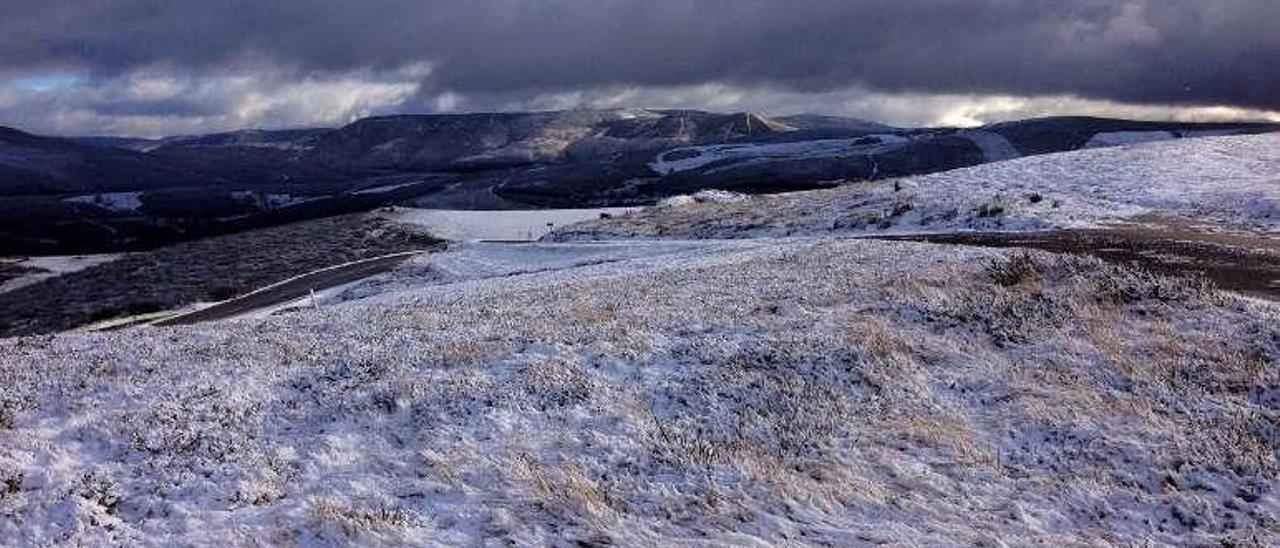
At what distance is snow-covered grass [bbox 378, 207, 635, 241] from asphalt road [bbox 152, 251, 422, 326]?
12.5 metres

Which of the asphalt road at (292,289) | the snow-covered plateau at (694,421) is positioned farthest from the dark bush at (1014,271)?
the asphalt road at (292,289)

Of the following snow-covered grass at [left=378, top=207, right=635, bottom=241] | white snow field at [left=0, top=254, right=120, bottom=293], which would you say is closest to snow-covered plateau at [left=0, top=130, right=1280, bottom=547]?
snow-covered grass at [left=378, top=207, right=635, bottom=241]

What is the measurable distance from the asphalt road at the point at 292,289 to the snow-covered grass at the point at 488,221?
12.5 meters

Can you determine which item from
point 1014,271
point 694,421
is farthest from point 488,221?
point 694,421

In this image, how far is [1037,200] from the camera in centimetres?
4209

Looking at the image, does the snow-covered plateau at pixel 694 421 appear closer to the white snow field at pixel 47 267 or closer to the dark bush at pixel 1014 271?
the dark bush at pixel 1014 271

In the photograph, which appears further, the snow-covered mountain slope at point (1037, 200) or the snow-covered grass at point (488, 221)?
the snow-covered grass at point (488, 221)

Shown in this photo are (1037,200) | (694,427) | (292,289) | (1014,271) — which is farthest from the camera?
(1037,200)

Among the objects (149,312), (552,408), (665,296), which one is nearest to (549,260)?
(149,312)

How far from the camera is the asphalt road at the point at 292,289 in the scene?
3447cm

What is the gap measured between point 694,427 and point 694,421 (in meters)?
0.25

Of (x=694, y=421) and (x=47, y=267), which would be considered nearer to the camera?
(x=694, y=421)

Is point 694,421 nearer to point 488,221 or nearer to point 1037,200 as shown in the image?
point 1037,200

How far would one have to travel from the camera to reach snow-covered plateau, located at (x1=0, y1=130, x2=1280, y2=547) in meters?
9.86
